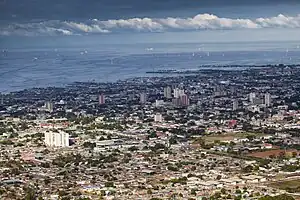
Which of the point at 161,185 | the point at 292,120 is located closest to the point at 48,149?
the point at 161,185

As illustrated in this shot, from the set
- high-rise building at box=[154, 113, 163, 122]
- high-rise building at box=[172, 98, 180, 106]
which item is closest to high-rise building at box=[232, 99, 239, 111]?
high-rise building at box=[172, 98, 180, 106]

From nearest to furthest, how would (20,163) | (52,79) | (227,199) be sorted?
(227,199) < (20,163) < (52,79)

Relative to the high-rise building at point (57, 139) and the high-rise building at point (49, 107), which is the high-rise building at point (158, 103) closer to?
the high-rise building at point (49, 107)

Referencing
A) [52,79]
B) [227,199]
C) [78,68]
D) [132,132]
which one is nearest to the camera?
[227,199]

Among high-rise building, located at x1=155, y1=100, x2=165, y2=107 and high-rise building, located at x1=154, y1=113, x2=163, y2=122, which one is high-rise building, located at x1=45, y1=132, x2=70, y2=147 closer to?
high-rise building, located at x1=154, y1=113, x2=163, y2=122

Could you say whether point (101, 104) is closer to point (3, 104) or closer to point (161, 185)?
point (3, 104)

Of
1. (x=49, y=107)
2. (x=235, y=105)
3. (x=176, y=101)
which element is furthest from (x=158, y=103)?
(x=49, y=107)

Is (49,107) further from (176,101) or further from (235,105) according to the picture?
(235,105)

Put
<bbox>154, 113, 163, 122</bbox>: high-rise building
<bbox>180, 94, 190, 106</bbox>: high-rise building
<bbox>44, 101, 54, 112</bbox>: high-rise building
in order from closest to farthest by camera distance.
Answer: <bbox>154, 113, 163, 122</bbox>: high-rise building → <bbox>44, 101, 54, 112</bbox>: high-rise building → <bbox>180, 94, 190, 106</bbox>: high-rise building

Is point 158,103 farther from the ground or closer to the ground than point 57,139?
farther from the ground
